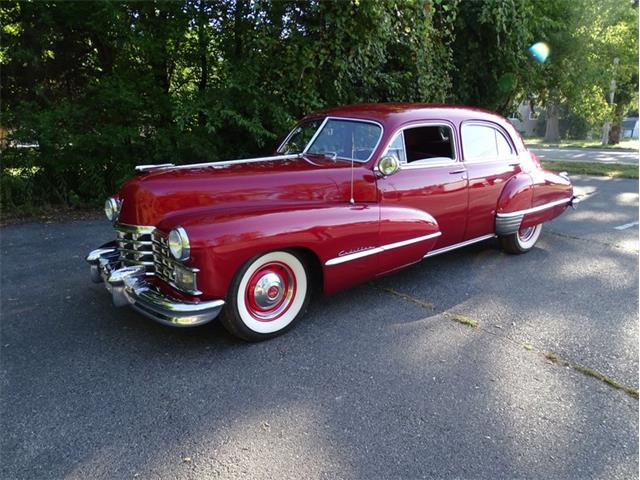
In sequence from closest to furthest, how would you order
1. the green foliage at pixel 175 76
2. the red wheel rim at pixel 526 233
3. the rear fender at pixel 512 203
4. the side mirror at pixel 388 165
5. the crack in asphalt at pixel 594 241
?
1. the side mirror at pixel 388 165
2. the rear fender at pixel 512 203
3. the red wheel rim at pixel 526 233
4. the crack in asphalt at pixel 594 241
5. the green foliage at pixel 175 76

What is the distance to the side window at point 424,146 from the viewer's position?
387cm

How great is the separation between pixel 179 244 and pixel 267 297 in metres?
0.74

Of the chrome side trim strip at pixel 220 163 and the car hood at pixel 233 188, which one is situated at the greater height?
the chrome side trim strip at pixel 220 163

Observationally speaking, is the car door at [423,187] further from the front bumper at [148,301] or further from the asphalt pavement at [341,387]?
the front bumper at [148,301]

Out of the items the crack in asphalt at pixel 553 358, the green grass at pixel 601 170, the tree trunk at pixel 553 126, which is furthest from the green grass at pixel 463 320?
the tree trunk at pixel 553 126

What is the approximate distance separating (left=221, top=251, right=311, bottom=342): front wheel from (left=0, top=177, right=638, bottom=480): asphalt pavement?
128 millimetres

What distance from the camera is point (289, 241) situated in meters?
3.04

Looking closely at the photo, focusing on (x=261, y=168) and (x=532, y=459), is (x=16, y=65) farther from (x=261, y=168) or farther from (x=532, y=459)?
(x=532, y=459)

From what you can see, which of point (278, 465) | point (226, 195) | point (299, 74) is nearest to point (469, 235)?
point (226, 195)

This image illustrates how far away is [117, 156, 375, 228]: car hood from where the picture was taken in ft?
10.1

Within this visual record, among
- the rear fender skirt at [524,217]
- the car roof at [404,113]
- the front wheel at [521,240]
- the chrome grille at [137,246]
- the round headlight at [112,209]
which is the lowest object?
the front wheel at [521,240]

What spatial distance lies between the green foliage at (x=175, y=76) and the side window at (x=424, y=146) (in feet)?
9.90

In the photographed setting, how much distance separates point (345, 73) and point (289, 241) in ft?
15.9

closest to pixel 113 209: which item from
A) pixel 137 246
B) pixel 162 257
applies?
pixel 137 246
